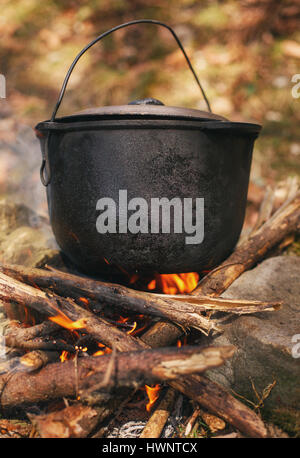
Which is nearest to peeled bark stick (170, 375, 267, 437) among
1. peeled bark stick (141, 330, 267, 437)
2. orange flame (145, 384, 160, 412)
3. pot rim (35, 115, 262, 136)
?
peeled bark stick (141, 330, 267, 437)

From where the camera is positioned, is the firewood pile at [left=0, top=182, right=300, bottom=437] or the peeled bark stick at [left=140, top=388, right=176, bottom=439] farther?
the peeled bark stick at [left=140, top=388, right=176, bottom=439]

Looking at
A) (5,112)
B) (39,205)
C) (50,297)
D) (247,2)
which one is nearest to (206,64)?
(247,2)

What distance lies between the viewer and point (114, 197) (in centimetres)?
139

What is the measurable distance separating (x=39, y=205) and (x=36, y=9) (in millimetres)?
4055

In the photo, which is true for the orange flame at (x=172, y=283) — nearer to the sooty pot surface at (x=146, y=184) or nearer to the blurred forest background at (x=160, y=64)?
the sooty pot surface at (x=146, y=184)

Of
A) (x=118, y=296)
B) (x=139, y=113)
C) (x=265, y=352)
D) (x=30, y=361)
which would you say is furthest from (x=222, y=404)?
(x=139, y=113)

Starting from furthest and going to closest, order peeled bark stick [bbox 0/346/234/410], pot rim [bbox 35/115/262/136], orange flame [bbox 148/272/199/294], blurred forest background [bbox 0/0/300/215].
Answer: blurred forest background [bbox 0/0/300/215], orange flame [bbox 148/272/199/294], pot rim [bbox 35/115/262/136], peeled bark stick [bbox 0/346/234/410]

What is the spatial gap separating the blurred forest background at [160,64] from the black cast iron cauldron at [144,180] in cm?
168

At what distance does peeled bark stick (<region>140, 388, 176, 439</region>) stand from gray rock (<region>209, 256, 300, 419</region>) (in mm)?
187

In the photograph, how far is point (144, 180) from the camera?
1.37 metres

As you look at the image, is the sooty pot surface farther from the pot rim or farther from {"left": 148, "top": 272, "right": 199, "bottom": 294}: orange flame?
{"left": 148, "top": 272, "right": 199, "bottom": 294}: orange flame

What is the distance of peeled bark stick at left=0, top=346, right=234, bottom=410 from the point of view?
3.40 ft

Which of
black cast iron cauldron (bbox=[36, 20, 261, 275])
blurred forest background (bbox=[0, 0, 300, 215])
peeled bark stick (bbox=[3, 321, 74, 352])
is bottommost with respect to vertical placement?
peeled bark stick (bbox=[3, 321, 74, 352])

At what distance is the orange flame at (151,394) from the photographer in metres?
1.30
